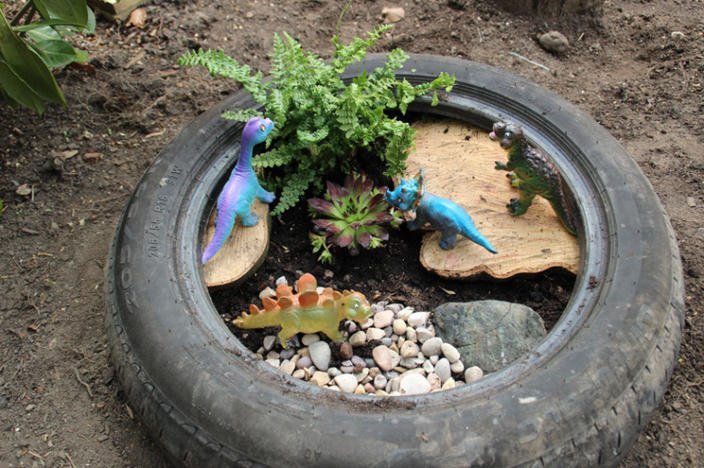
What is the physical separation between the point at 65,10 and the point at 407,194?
Result: 4.99 ft

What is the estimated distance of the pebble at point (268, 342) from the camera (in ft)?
7.62

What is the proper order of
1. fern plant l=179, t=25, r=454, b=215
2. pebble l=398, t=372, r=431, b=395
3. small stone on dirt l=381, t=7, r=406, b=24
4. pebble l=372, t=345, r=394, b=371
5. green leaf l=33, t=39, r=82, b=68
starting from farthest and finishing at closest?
small stone on dirt l=381, t=7, r=406, b=24 < green leaf l=33, t=39, r=82, b=68 < fern plant l=179, t=25, r=454, b=215 < pebble l=372, t=345, r=394, b=371 < pebble l=398, t=372, r=431, b=395

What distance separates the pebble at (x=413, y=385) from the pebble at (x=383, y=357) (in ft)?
0.29

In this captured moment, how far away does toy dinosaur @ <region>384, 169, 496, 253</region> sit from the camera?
234cm

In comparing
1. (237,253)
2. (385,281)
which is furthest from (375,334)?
(237,253)

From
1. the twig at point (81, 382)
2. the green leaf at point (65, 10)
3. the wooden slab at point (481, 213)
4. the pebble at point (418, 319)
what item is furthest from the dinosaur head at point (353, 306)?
the green leaf at point (65, 10)

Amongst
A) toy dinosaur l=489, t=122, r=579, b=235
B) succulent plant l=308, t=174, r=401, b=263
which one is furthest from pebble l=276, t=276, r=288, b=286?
toy dinosaur l=489, t=122, r=579, b=235

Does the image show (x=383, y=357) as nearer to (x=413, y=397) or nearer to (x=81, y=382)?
(x=413, y=397)

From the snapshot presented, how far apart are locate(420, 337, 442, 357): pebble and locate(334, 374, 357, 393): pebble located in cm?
28

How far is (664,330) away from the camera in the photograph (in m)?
2.04

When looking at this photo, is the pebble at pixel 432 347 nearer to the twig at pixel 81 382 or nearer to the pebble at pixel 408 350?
the pebble at pixel 408 350

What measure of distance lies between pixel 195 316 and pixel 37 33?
Answer: 166cm

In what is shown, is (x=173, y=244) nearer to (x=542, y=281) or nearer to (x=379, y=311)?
(x=379, y=311)

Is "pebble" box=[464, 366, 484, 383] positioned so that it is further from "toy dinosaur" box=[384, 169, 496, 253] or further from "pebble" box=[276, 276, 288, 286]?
"pebble" box=[276, 276, 288, 286]
